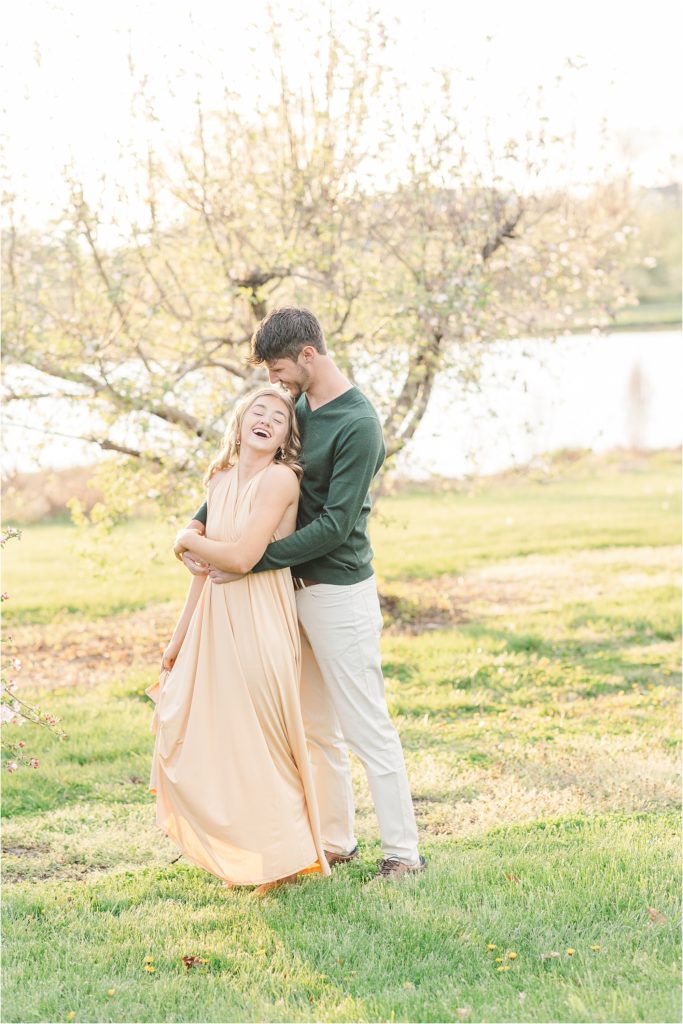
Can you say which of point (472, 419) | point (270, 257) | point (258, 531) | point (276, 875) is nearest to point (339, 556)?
point (258, 531)

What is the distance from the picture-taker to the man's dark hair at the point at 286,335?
405 centimetres

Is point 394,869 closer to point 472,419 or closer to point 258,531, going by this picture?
point 258,531

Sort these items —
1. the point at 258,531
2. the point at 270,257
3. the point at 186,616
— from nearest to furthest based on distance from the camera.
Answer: the point at 258,531 < the point at 186,616 < the point at 270,257

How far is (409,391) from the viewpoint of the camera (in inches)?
327

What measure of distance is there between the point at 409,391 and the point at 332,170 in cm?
171

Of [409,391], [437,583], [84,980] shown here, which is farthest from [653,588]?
[84,980]

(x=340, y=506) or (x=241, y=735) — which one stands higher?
(x=340, y=506)

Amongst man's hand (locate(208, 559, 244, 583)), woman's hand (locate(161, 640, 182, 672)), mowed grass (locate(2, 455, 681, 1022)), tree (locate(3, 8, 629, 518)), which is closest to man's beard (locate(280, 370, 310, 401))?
man's hand (locate(208, 559, 244, 583))

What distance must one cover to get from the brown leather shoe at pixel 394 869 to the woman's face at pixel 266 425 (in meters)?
1.65

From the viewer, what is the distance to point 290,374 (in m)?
4.12

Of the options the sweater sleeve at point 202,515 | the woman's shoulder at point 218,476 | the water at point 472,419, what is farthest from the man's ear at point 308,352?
the water at point 472,419

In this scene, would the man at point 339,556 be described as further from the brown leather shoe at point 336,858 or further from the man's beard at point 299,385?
the brown leather shoe at point 336,858

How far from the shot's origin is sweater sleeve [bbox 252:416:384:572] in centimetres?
401

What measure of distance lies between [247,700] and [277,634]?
27cm
